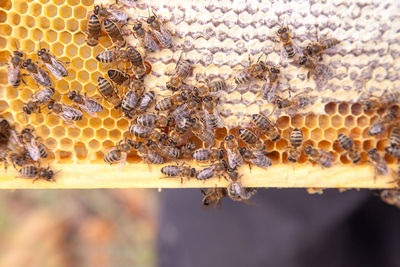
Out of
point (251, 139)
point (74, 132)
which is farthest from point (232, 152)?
point (74, 132)

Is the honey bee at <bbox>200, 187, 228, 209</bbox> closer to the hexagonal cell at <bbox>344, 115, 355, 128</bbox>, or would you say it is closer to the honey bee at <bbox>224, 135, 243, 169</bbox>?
the honey bee at <bbox>224, 135, 243, 169</bbox>

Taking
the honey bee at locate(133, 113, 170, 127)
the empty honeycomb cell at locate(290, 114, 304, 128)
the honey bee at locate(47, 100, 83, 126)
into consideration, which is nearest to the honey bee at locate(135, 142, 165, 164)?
the honey bee at locate(133, 113, 170, 127)

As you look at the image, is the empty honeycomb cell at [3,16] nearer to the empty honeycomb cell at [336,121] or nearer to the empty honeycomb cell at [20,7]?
the empty honeycomb cell at [20,7]

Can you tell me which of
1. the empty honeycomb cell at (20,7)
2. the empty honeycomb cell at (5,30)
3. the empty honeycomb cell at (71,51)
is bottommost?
the empty honeycomb cell at (71,51)

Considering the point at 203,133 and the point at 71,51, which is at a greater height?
the point at 71,51

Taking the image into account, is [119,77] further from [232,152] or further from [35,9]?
[232,152]

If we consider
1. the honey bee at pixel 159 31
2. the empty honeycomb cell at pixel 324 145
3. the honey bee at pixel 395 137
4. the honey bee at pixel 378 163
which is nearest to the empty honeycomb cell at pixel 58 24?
the honey bee at pixel 159 31

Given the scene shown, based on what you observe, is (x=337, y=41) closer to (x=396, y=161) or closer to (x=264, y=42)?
(x=264, y=42)
